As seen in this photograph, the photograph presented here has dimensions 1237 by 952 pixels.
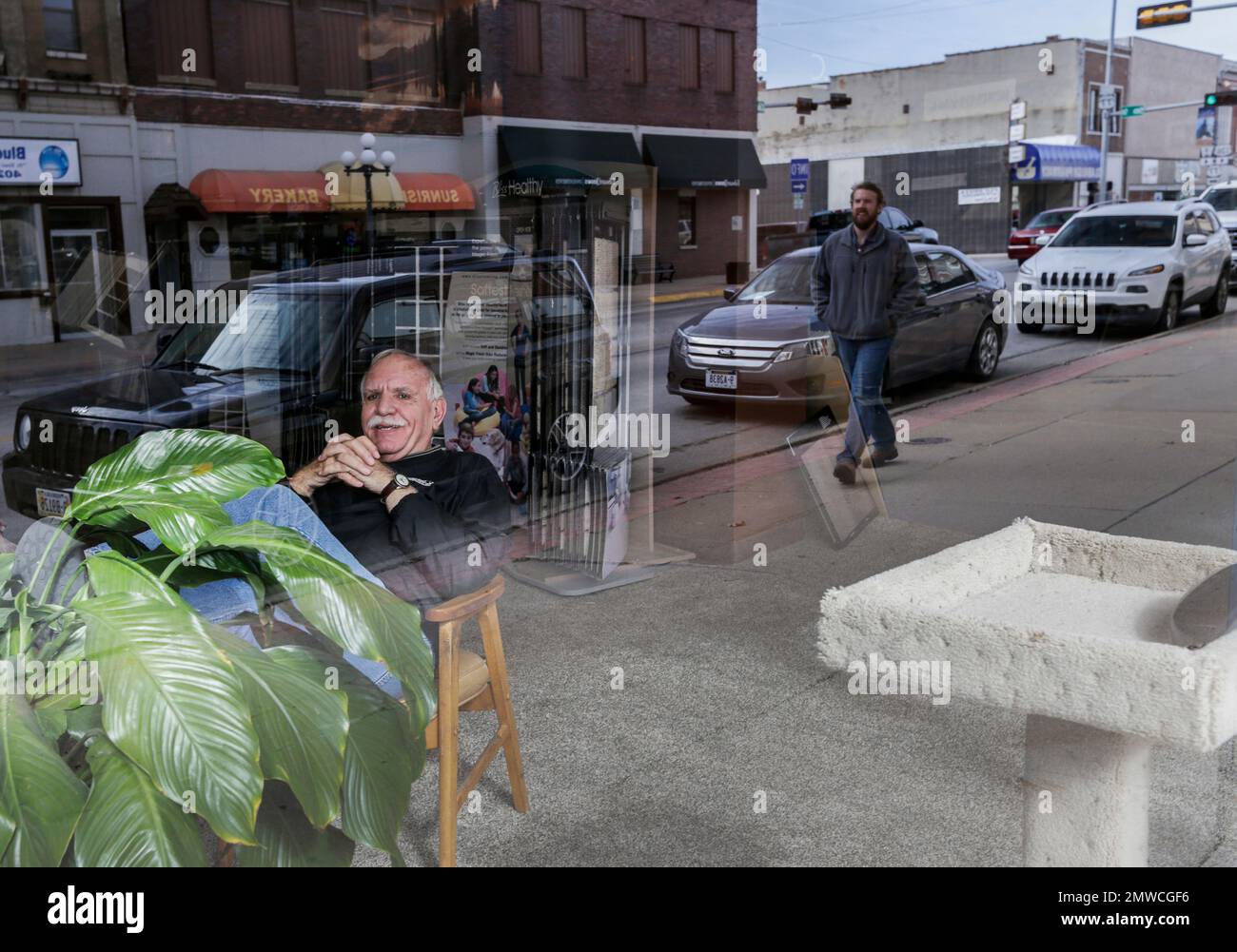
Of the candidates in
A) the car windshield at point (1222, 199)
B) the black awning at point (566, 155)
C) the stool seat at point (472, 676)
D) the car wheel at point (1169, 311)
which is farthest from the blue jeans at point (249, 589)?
the car windshield at point (1222, 199)

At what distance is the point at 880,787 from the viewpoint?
3008 millimetres

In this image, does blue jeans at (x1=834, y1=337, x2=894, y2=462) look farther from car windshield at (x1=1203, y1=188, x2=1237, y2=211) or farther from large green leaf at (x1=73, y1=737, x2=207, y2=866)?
large green leaf at (x1=73, y1=737, x2=207, y2=866)

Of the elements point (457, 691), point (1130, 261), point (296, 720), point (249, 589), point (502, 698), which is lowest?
point (502, 698)

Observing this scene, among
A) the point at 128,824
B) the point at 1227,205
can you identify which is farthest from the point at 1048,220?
the point at 128,824

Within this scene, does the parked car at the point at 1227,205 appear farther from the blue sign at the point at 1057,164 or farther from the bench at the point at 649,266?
the bench at the point at 649,266

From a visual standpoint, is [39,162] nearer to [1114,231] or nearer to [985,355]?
[1114,231]

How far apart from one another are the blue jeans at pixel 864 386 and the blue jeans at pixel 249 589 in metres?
3.44

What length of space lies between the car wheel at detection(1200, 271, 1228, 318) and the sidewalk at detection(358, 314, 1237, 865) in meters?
0.07

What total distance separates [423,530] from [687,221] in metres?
1.08

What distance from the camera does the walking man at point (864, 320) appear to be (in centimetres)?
475

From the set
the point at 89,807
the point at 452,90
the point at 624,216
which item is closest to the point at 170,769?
the point at 89,807

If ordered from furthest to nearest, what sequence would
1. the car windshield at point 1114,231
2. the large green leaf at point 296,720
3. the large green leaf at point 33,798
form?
the car windshield at point 1114,231 → the large green leaf at point 296,720 → the large green leaf at point 33,798

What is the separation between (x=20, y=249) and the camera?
2.02 meters
